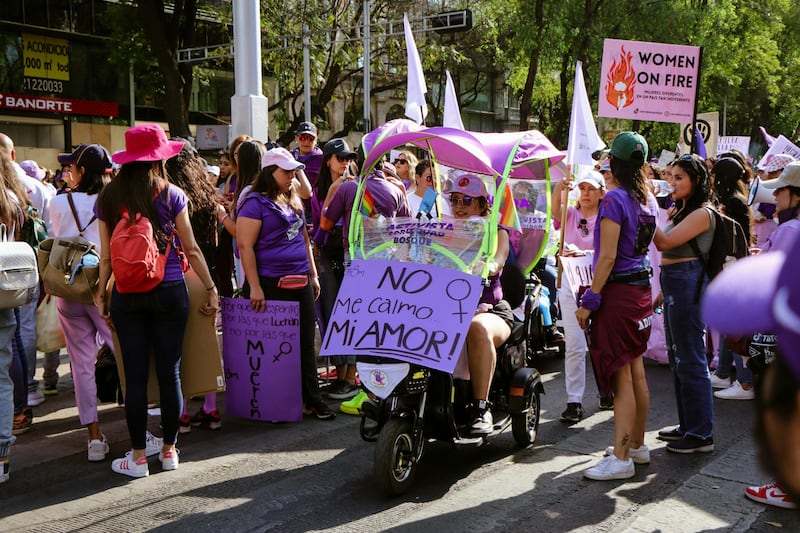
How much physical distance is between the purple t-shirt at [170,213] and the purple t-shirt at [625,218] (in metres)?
2.52

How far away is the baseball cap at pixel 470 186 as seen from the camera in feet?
18.5

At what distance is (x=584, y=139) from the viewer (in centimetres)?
818

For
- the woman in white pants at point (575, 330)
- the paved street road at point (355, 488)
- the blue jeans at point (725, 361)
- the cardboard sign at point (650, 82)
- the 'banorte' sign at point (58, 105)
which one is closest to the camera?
the paved street road at point (355, 488)

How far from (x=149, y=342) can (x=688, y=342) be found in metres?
3.42

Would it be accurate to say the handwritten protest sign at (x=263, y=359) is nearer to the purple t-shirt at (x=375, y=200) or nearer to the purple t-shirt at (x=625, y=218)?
the purple t-shirt at (x=375, y=200)

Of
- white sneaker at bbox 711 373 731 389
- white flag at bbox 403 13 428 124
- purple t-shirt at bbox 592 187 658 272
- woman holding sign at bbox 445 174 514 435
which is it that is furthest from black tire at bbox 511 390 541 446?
white flag at bbox 403 13 428 124

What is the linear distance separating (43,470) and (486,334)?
9.59 ft

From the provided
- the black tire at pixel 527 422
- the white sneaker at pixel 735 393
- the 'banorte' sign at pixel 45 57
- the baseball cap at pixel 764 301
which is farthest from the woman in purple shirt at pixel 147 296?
the 'banorte' sign at pixel 45 57

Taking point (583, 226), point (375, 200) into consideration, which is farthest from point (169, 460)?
→ point (583, 226)

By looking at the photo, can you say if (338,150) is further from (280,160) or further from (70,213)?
(70,213)

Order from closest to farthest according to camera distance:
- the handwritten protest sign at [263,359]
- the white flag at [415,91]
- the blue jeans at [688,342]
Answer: the blue jeans at [688,342]
the handwritten protest sign at [263,359]
the white flag at [415,91]

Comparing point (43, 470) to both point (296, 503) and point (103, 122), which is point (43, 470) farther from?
point (103, 122)

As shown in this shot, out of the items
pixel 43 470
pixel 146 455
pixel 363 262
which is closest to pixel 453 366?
pixel 363 262

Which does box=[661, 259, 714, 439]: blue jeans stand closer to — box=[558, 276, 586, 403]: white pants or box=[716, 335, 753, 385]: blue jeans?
box=[558, 276, 586, 403]: white pants
